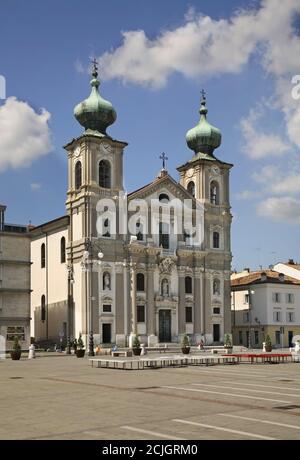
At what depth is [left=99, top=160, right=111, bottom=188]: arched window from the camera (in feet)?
213

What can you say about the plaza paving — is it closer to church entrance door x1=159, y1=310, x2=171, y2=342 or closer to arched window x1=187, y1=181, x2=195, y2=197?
church entrance door x1=159, y1=310, x2=171, y2=342

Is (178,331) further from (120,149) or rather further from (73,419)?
(73,419)

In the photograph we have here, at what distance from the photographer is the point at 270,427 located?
45.3ft

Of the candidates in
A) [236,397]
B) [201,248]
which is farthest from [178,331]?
[236,397]

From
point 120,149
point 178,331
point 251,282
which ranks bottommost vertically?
point 178,331

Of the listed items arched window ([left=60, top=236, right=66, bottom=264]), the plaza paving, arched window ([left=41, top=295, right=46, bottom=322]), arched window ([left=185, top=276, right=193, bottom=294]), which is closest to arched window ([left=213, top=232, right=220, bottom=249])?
arched window ([left=185, top=276, right=193, bottom=294])

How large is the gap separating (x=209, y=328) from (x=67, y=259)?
16.6m

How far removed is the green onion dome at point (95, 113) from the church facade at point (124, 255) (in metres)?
0.10

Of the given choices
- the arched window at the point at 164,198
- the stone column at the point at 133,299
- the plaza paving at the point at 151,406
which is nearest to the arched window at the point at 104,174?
the arched window at the point at 164,198

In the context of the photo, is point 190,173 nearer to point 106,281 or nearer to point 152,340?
point 106,281

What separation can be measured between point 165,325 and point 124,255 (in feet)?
27.9

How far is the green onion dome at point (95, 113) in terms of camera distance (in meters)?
65.9

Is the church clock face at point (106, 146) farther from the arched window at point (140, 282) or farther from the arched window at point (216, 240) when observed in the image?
the arched window at point (216, 240)

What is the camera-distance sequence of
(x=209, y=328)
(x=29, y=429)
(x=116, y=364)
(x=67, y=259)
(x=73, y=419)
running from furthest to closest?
1. (x=209, y=328)
2. (x=67, y=259)
3. (x=116, y=364)
4. (x=73, y=419)
5. (x=29, y=429)
